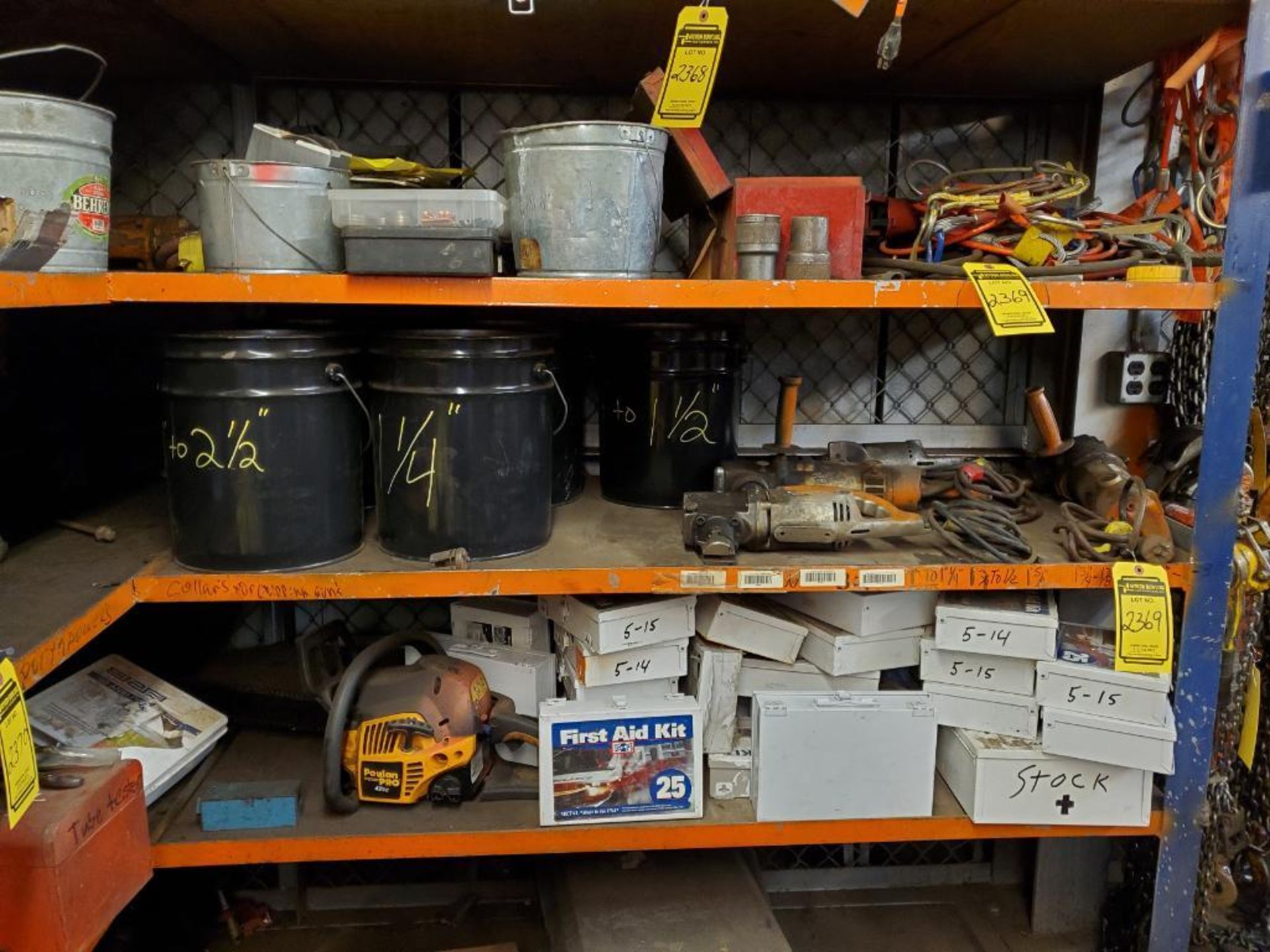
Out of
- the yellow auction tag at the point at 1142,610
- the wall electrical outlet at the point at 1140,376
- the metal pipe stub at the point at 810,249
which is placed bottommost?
the yellow auction tag at the point at 1142,610

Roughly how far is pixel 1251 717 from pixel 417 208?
181 cm

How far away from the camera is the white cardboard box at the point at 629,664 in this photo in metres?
1.57

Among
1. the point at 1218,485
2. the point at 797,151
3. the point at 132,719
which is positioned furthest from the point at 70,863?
the point at 797,151

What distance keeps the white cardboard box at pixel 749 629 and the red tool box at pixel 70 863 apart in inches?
36.9

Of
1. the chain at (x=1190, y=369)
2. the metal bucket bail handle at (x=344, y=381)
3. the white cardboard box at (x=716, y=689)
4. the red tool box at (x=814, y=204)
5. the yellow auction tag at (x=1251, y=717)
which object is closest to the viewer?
the metal bucket bail handle at (x=344, y=381)

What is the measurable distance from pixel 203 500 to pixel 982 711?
4.53ft

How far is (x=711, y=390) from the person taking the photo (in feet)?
5.62

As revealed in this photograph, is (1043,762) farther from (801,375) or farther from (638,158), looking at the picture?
(638,158)

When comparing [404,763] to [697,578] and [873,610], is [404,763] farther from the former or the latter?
[873,610]

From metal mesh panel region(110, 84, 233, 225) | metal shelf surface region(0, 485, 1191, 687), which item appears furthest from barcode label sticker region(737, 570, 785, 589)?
metal mesh panel region(110, 84, 233, 225)

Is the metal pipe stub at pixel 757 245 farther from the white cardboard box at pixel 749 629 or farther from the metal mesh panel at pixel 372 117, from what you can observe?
the metal mesh panel at pixel 372 117

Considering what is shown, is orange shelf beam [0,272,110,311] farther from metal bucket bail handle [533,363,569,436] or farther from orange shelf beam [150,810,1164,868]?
orange shelf beam [150,810,1164,868]

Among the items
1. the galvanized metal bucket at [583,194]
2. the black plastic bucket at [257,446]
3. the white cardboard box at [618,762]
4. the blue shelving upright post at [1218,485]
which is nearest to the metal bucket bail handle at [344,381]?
the black plastic bucket at [257,446]

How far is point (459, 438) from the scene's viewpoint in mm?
1433
